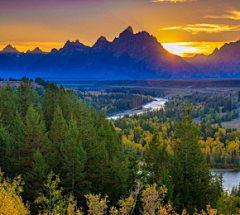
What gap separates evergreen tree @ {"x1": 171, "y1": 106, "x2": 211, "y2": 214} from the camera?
133 feet

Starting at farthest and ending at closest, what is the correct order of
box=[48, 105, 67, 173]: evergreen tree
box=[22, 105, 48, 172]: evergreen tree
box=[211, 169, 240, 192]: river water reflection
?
1. box=[211, 169, 240, 192]: river water reflection
2. box=[48, 105, 67, 173]: evergreen tree
3. box=[22, 105, 48, 172]: evergreen tree

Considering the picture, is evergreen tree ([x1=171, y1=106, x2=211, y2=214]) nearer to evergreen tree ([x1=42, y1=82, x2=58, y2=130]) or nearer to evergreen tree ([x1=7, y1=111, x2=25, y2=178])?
evergreen tree ([x1=7, y1=111, x2=25, y2=178])

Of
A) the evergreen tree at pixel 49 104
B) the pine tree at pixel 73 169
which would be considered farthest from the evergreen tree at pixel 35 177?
the evergreen tree at pixel 49 104

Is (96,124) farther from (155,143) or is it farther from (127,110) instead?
(127,110)

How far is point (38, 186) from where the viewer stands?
36.2 meters

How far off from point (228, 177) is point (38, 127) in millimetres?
55434

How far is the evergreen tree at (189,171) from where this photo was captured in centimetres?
4062

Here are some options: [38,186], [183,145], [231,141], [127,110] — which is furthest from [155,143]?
[127,110]

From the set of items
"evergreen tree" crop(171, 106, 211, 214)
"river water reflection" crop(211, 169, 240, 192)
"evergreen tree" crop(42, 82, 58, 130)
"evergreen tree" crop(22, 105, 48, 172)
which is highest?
"evergreen tree" crop(42, 82, 58, 130)

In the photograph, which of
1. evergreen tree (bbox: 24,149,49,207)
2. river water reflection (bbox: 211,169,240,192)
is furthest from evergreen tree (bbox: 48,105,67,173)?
river water reflection (bbox: 211,169,240,192)

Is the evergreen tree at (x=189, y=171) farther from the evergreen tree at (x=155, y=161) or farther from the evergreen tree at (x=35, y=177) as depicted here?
the evergreen tree at (x=35, y=177)

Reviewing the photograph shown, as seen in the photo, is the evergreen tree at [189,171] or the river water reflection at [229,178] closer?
the evergreen tree at [189,171]

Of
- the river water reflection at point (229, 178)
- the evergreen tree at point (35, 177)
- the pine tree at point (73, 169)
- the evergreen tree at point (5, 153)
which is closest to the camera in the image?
the evergreen tree at point (35, 177)

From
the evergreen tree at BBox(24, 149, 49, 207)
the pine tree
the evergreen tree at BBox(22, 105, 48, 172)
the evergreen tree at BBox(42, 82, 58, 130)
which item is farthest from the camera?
the evergreen tree at BBox(42, 82, 58, 130)
